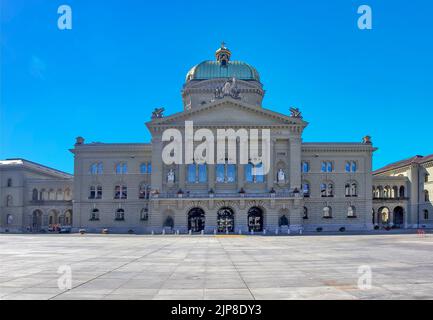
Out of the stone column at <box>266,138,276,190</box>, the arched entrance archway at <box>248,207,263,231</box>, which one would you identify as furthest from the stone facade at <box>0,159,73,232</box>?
the stone column at <box>266,138,276,190</box>

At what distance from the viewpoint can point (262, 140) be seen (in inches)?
3226

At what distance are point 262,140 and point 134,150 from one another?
2346cm

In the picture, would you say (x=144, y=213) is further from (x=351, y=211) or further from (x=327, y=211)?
(x=351, y=211)

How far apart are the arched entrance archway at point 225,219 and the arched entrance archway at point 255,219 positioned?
289cm

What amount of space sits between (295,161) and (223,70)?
2831cm

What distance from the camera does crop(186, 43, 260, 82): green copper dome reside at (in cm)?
10025

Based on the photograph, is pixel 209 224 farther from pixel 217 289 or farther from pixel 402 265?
pixel 217 289

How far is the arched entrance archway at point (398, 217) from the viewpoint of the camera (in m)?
99.6

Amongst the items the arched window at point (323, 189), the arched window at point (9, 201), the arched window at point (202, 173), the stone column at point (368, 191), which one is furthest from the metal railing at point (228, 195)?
the arched window at point (9, 201)

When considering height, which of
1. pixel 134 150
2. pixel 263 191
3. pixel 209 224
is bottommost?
pixel 209 224

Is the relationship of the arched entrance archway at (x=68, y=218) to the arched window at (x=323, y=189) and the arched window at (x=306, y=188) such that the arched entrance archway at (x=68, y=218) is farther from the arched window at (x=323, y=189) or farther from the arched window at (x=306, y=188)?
the arched window at (x=323, y=189)

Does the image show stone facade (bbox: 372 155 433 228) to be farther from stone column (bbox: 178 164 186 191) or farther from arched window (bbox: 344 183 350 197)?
stone column (bbox: 178 164 186 191)

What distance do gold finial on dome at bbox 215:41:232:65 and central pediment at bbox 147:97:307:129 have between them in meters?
23.0

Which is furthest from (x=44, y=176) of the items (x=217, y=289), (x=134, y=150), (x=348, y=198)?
(x=217, y=289)
